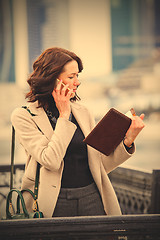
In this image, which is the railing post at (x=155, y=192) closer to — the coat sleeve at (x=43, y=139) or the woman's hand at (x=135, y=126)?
the woman's hand at (x=135, y=126)

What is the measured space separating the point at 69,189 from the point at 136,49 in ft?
53.1

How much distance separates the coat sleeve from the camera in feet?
4.96

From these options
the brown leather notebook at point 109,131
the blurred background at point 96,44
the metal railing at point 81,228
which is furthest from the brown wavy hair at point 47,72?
the blurred background at point 96,44

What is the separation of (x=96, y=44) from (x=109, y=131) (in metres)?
15.9

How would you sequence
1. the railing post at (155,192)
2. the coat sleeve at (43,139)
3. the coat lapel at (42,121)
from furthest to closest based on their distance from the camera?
the railing post at (155,192)
the coat lapel at (42,121)
the coat sleeve at (43,139)

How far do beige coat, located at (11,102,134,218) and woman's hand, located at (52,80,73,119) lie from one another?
0.04 m

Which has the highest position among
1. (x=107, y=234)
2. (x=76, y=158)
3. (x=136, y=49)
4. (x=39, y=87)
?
(x=136, y=49)

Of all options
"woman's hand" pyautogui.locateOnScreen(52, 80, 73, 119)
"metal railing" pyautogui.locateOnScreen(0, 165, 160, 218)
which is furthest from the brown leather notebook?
"metal railing" pyautogui.locateOnScreen(0, 165, 160, 218)

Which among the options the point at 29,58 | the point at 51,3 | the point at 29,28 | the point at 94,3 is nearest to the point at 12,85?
the point at 29,58

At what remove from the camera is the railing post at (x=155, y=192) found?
1.99 m

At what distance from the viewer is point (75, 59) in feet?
5.57

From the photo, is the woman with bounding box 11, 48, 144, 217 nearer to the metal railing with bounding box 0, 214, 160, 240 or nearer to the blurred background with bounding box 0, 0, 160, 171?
the metal railing with bounding box 0, 214, 160, 240

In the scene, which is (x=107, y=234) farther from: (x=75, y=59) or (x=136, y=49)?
(x=136, y=49)

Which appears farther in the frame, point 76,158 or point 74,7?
point 74,7
